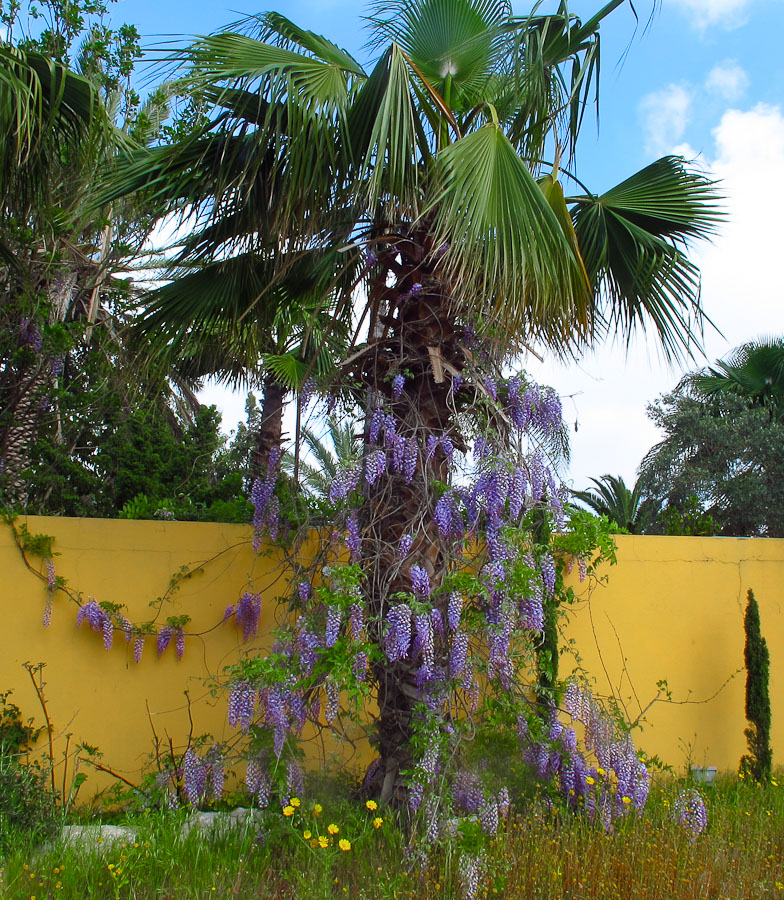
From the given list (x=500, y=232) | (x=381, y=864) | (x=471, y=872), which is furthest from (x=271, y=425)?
(x=471, y=872)

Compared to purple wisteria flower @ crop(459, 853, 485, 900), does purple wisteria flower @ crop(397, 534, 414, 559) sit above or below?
above

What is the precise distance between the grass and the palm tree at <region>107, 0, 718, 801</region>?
0.63m

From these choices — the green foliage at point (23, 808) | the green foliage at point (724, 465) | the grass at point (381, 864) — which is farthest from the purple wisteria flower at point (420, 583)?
the green foliage at point (724, 465)

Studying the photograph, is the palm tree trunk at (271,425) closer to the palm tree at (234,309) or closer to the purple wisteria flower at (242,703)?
the palm tree at (234,309)

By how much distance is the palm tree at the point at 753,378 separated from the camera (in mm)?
13797

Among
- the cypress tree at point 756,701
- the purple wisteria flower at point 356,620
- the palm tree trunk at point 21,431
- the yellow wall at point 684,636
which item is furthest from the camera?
the palm tree trunk at point 21,431

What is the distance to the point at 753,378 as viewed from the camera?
14078 millimetres

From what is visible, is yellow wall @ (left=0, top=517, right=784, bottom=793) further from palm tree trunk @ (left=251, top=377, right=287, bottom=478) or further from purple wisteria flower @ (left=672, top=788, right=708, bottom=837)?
palm tree trunk @ (left=251, top=377, right=287, bottom=478)

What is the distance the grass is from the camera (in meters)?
3.25

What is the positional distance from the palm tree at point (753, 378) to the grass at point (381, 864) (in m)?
11.1

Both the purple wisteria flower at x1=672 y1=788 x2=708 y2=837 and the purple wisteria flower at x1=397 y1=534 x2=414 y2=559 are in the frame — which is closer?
the purple wisteria flower at x1=672 y1=788 x2=708 y2=837

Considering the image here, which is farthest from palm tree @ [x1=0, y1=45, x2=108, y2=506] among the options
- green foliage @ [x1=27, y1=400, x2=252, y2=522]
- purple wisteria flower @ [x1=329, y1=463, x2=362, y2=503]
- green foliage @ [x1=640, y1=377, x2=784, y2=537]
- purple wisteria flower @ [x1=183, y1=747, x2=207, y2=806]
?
green foliage @ [x1=640, y1=377, x2=784, y2=537]

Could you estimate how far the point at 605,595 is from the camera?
589 cm

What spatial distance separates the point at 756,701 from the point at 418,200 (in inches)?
169
